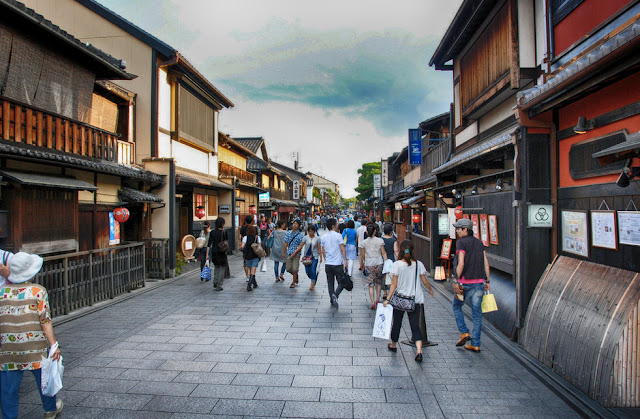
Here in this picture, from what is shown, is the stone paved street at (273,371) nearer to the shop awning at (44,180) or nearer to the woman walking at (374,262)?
the woman walking at (374,262)

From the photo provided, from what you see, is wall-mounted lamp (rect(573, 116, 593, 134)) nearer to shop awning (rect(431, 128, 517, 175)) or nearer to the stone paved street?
shop awning (rect(431, 128, 517, 175))

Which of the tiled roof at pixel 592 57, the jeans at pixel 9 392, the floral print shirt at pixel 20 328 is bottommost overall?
the jeans at pixel 9 392

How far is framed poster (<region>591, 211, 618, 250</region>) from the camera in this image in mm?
4535

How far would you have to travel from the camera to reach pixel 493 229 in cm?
810

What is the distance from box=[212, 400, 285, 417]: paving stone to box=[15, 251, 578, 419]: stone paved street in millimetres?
13

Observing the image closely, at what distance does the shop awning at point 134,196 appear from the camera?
11237 mm

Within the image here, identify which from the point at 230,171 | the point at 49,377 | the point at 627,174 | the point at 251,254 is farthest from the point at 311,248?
the point at 230,171

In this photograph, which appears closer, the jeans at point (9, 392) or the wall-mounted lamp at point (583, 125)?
the jeans at point (9, 392)

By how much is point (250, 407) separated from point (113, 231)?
9.20m

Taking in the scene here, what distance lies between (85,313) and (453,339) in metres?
7.53

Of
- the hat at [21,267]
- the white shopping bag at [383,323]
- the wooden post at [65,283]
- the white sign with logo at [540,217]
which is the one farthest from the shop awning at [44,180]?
the white sign with logo at [540,217]

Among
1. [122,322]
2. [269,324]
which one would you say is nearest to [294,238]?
[269,324]

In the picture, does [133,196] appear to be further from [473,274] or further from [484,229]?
[484,229]

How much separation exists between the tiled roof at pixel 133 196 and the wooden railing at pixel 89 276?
1640 mm
